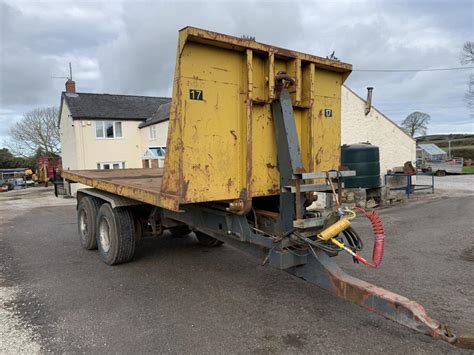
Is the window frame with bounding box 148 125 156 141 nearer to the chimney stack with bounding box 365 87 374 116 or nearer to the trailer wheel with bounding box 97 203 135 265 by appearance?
the chimney stack with bounding box 365 87 374 116

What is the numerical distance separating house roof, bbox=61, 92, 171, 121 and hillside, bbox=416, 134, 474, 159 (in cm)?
3703

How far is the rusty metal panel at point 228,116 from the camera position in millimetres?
3578

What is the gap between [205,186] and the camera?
3.74m

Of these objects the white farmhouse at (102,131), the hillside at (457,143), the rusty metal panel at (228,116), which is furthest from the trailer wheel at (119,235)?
the hillside at (457,143)

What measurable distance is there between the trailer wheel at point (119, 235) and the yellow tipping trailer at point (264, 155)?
163cm

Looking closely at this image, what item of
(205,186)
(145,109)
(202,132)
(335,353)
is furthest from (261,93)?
(145,109)

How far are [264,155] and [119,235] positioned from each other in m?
3.20

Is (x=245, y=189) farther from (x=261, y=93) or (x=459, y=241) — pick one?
(x=459, y=241)

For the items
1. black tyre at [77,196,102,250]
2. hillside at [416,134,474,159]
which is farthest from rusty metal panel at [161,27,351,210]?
hillside at [416,134,474,159]

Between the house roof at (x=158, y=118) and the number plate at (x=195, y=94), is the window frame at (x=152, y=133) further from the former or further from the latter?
the number plate at (x=195, y=94)

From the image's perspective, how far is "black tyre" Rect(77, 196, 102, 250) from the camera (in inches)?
281

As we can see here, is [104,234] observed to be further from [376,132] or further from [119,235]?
[376,132]

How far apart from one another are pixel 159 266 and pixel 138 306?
1.67 metres

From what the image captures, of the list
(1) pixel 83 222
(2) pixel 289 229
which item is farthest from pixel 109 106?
(2) pixel 289 229
